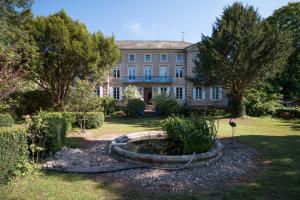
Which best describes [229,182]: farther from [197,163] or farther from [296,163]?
[296,163]

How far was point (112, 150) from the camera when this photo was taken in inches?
353

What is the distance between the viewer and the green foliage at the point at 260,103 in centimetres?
2484

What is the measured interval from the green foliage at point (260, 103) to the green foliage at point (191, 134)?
17.9 m

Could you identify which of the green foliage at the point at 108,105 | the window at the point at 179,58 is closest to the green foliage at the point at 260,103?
the window at the point at 179,58

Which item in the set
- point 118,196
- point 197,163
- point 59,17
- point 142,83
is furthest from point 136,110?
point 118,196

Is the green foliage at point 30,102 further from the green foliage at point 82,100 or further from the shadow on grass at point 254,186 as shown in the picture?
the shadow on grass at point 254,186

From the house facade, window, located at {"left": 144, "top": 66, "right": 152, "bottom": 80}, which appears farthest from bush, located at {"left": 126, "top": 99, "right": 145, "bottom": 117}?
window, located at {"left": 144, "top": 66, "right": 152, "bottom": 80}

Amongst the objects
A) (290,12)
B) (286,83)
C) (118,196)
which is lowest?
(118,196)

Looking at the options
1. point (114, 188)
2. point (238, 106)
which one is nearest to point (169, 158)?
point (114, 188)

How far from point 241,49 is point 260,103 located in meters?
7.06

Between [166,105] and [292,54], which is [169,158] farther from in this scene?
[292,54]

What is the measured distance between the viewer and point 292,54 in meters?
33.4

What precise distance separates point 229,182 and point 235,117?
56.9 ft

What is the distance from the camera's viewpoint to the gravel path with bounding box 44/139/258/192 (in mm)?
6168
